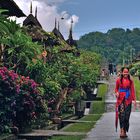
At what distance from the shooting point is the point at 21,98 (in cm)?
1276

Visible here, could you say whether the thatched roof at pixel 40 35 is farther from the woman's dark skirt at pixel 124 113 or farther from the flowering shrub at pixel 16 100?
the woman's dark skirt at pixel 124 113

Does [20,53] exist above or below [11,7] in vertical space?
below

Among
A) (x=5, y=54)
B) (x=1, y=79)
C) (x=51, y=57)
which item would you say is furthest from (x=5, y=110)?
(x=51, y=57)

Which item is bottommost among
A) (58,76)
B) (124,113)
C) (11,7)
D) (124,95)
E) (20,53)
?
(124,113)

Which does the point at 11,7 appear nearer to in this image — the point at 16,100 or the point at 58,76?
the point at 16,100

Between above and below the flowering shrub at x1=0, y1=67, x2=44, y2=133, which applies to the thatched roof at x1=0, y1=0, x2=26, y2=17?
above

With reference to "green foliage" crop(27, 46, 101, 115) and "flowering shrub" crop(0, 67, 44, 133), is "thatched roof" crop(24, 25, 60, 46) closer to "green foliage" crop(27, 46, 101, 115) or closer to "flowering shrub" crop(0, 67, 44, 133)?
"green foliage" crop(27, 46, 101, 115)

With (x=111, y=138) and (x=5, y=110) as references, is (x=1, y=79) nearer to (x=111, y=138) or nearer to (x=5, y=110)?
(x=5, y=110)

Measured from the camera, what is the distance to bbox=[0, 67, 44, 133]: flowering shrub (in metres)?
11.9

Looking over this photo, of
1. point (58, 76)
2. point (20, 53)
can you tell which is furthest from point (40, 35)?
point (20, 53)

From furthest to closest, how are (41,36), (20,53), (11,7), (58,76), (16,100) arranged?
(41,36) → (58,76) → (11,7) → (20,53) → (16,100)

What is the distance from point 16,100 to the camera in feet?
41.0

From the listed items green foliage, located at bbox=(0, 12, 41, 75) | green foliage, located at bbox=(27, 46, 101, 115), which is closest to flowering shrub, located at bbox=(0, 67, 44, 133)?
green foliage, located at bbox=(0, 12, 41, 75)

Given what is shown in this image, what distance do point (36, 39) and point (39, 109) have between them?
10.4 m
